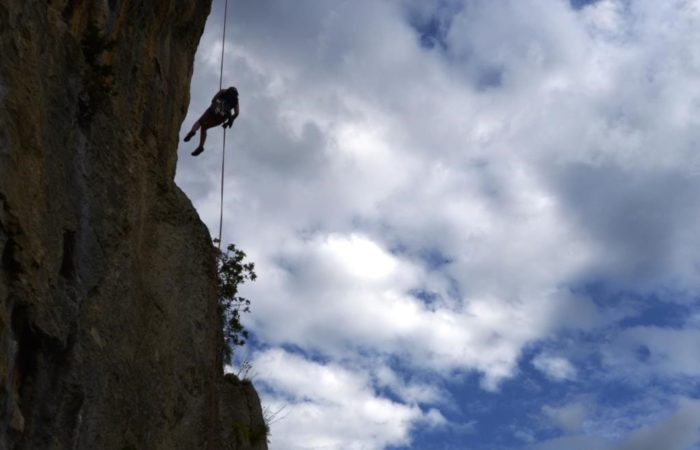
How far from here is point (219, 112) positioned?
2195 centimetres

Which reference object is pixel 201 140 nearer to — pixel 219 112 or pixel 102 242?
pixel 219 112

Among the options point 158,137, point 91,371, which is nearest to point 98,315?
point 91,371

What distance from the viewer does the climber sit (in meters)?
21.8

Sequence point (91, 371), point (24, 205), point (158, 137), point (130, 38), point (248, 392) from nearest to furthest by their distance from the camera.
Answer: point (24, 205) → point (91, 371) → point (130, 38) → point (158, 137) → point (248, 392)

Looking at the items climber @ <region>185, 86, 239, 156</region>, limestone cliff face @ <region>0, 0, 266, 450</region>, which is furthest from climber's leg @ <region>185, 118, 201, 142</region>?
limestone cliff face @ <region>0, 0, 266, 450</region>

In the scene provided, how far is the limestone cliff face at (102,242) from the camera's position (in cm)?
1104

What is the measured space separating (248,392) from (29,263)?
38.2 feet

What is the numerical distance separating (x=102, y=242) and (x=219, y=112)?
8588 mm

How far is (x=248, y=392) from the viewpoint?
21891 millimetres

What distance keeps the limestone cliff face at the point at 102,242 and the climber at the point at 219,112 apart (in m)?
1.60

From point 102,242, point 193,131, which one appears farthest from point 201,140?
point 102,242

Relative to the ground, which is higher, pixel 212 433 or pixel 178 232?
pixel 178 232

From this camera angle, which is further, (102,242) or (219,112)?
(219,112)

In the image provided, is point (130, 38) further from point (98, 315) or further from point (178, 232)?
point (98, 315)
